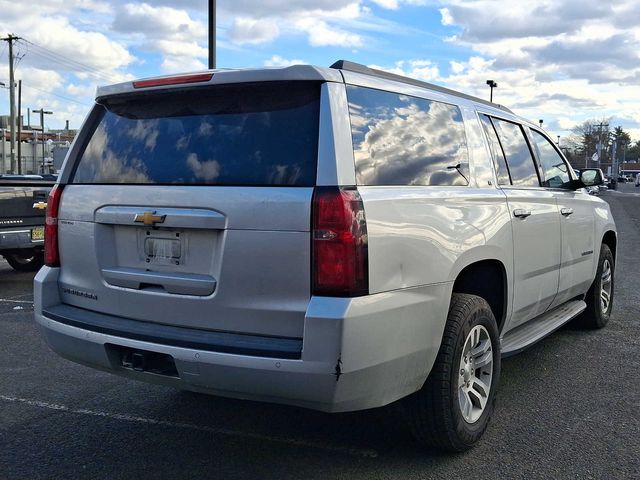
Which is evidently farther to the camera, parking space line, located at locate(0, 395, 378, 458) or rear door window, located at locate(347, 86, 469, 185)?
parking space line, located at locate(0, 395, 378, 458)

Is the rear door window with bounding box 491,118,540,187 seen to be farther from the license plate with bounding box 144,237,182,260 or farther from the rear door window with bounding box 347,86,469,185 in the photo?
the license plate with bounding box 144,237,182,260

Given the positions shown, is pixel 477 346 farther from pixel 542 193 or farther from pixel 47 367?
pixel 47 367

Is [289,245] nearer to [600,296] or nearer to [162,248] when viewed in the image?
[162,248]

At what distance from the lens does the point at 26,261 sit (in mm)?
10664

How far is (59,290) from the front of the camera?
3658 mm

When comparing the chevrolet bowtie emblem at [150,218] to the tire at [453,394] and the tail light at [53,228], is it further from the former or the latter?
the tire at [453,394]

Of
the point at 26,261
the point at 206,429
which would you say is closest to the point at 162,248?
the point at 206,429

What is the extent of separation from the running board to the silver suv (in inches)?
11.1

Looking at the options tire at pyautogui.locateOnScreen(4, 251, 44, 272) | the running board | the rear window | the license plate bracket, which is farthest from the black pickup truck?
the running board

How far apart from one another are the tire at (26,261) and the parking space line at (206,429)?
6536 mm

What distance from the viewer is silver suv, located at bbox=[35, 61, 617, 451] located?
280 cm

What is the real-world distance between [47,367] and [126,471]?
210 cm

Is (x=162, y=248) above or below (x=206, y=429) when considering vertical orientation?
above

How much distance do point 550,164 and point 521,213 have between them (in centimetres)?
137
